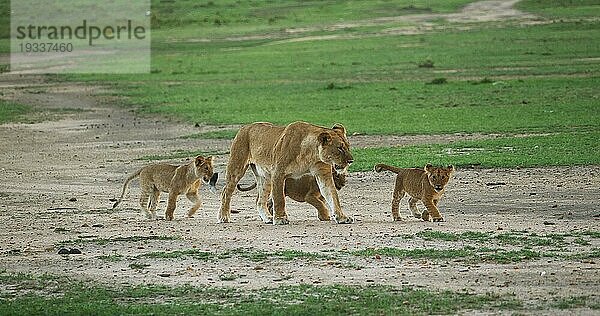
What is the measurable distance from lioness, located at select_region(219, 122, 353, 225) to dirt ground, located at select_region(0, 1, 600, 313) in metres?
0.27

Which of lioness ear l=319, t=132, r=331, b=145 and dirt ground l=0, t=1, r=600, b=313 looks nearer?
dirt ground l=0, t=1, r=600, b=313

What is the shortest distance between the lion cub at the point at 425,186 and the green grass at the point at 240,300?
3.90 m

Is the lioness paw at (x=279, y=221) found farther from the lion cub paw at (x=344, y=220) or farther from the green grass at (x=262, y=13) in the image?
the green grass at (x=262, y=13)

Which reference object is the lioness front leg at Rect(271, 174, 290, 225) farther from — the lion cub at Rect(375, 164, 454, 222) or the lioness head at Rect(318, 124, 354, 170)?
the lion cub at Rect(375, 164, 454, 222)

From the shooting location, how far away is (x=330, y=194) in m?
13.5

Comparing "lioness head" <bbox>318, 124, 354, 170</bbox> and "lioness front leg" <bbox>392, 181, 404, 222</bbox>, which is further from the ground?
"lioness head" <bbox>318, 124, 354, 170</bbox>

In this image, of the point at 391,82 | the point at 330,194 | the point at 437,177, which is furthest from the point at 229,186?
the point at 391,82

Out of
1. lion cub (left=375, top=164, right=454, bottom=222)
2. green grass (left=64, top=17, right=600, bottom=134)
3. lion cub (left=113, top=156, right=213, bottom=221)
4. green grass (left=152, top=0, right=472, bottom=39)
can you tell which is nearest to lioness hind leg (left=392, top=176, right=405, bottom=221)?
lion cub (left=375, top=164, right=454, bottom=222)

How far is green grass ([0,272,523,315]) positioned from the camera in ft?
29.3

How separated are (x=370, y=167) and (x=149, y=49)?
4345 centimetres

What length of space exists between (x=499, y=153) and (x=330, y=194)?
21.9 feet

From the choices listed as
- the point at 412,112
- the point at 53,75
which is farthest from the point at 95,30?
the point at 412,112

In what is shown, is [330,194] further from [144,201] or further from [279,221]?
[144,201]

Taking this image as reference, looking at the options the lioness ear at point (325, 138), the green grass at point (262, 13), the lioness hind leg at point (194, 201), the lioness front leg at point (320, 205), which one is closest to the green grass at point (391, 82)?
the lioness hind leg at point (194, 201)
